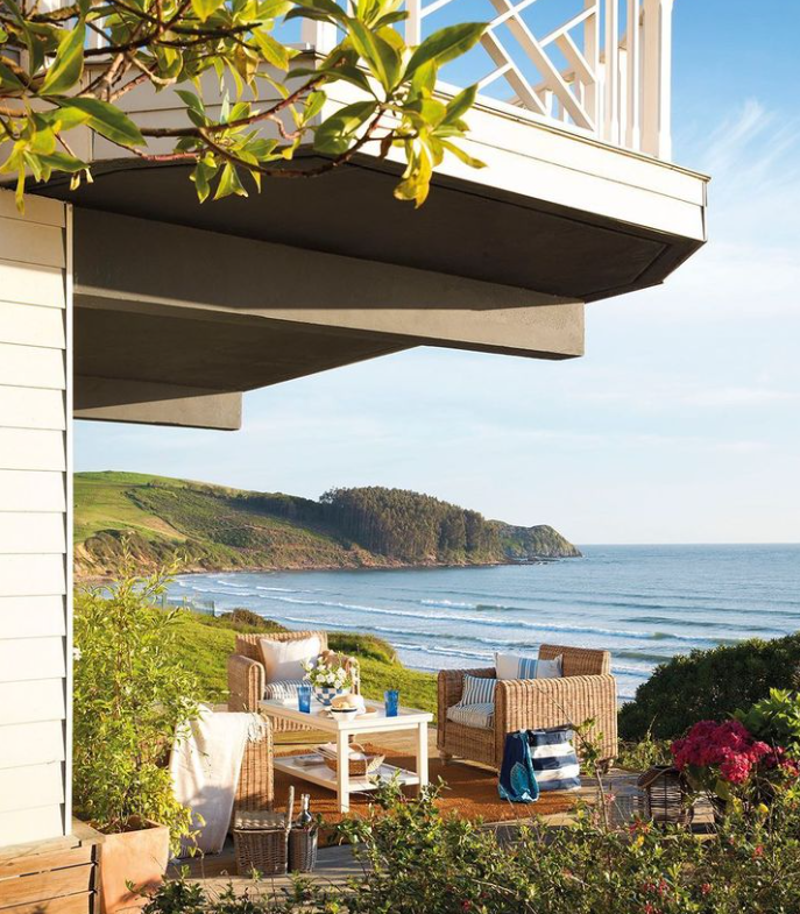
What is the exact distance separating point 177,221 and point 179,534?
4188cm

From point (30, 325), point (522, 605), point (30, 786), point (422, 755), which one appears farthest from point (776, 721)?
point (522, 605)

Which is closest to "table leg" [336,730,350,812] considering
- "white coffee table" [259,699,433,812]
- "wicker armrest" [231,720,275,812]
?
"white coffee table" [259,699,433,812]

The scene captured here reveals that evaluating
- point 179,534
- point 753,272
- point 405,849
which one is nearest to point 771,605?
point 753,272

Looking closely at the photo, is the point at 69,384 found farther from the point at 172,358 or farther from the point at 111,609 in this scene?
the point at 172,358

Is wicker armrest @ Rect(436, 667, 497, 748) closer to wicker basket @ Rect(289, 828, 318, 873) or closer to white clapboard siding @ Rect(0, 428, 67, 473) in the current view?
wicker basket @ Rect(289, 828, 318, 873)

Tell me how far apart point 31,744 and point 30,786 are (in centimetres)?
15

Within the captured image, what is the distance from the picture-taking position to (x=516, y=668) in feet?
26.9

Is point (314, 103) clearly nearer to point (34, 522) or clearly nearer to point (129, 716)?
point (34, 522)

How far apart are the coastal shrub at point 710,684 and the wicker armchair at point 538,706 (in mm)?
638

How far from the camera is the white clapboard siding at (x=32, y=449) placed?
3.70 metres

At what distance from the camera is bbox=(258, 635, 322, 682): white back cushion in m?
9.20

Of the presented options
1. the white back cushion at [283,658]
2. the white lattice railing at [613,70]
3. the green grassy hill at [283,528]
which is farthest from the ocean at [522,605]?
the white lattice railing at [613,70]

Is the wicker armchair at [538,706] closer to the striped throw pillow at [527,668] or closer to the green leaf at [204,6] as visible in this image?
the striped throw pillow at [527,668]

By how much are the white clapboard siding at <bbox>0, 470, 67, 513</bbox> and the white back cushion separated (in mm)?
5596
